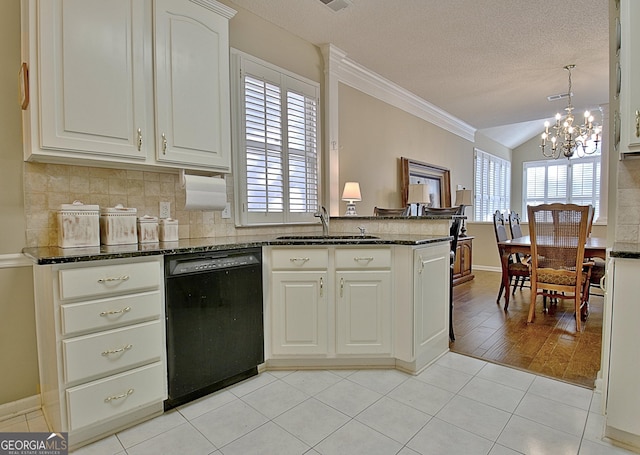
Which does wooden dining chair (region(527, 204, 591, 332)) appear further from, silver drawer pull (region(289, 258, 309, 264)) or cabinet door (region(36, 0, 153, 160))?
cabinet door (region(36, 0, 153, 160))

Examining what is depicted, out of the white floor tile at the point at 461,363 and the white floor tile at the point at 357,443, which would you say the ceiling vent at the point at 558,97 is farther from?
the white floor tile at the point at 357,443

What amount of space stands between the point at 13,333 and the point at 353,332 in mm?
1932

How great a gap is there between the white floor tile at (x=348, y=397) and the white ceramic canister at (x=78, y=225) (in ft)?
→ 5.04

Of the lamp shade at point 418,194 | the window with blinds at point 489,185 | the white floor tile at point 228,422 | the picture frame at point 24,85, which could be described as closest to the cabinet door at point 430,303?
the white floor tile at point 228,422

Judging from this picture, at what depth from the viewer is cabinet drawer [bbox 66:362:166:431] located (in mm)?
1527

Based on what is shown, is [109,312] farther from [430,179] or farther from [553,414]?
[430,179]

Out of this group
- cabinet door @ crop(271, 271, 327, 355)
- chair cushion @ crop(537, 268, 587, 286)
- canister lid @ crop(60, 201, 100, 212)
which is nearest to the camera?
canister lid @ crop(60, 201, 100, 212)

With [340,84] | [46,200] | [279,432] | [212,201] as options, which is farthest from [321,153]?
[279,432]

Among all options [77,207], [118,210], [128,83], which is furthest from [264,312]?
[128,83]

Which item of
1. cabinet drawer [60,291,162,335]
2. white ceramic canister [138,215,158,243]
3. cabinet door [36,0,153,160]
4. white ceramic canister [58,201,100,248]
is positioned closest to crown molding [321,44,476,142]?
cabinet door [36,0,153,160]

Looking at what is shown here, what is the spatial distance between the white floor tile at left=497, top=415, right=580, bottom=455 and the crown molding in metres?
3.24

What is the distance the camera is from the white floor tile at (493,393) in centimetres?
188

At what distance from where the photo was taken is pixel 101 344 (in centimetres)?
159

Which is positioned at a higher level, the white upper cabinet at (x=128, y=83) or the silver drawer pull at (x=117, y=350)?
the white upper cabinet at (x=128, y=83)
